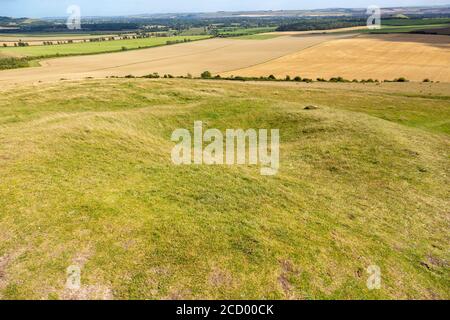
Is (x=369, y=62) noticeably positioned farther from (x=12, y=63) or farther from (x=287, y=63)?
(x=12, y=63)

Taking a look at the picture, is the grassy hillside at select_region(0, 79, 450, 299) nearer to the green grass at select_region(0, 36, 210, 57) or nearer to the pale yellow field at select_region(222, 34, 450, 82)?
the pale yellow field at select_region(222, 34, 450, 82)

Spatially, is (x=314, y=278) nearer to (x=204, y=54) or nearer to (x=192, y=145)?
(x=192, y=145)

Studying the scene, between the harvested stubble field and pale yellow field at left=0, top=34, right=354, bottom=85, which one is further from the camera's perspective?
pale yellow field at left=0, top=34, right=354, bottom=85

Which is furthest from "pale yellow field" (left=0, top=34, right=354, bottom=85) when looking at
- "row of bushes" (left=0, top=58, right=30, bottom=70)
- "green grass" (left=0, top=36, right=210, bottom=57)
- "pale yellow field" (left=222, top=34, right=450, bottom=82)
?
"green grass" (left=0, top=36, right=210, bottom=57)

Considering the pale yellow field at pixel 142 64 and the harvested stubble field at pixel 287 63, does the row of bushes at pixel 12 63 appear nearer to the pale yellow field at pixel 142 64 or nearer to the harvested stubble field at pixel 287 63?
the pale yellow field at pixel 142 64

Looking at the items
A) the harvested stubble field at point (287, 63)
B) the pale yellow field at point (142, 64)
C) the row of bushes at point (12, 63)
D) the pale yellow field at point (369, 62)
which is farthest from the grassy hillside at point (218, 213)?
the row of bushes at point (12, 63)

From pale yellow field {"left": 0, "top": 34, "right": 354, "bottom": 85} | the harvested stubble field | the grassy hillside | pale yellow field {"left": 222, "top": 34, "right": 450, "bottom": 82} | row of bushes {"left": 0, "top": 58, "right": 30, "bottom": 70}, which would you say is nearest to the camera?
the grassy hillside

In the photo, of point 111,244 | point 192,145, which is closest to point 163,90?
point 192,145
